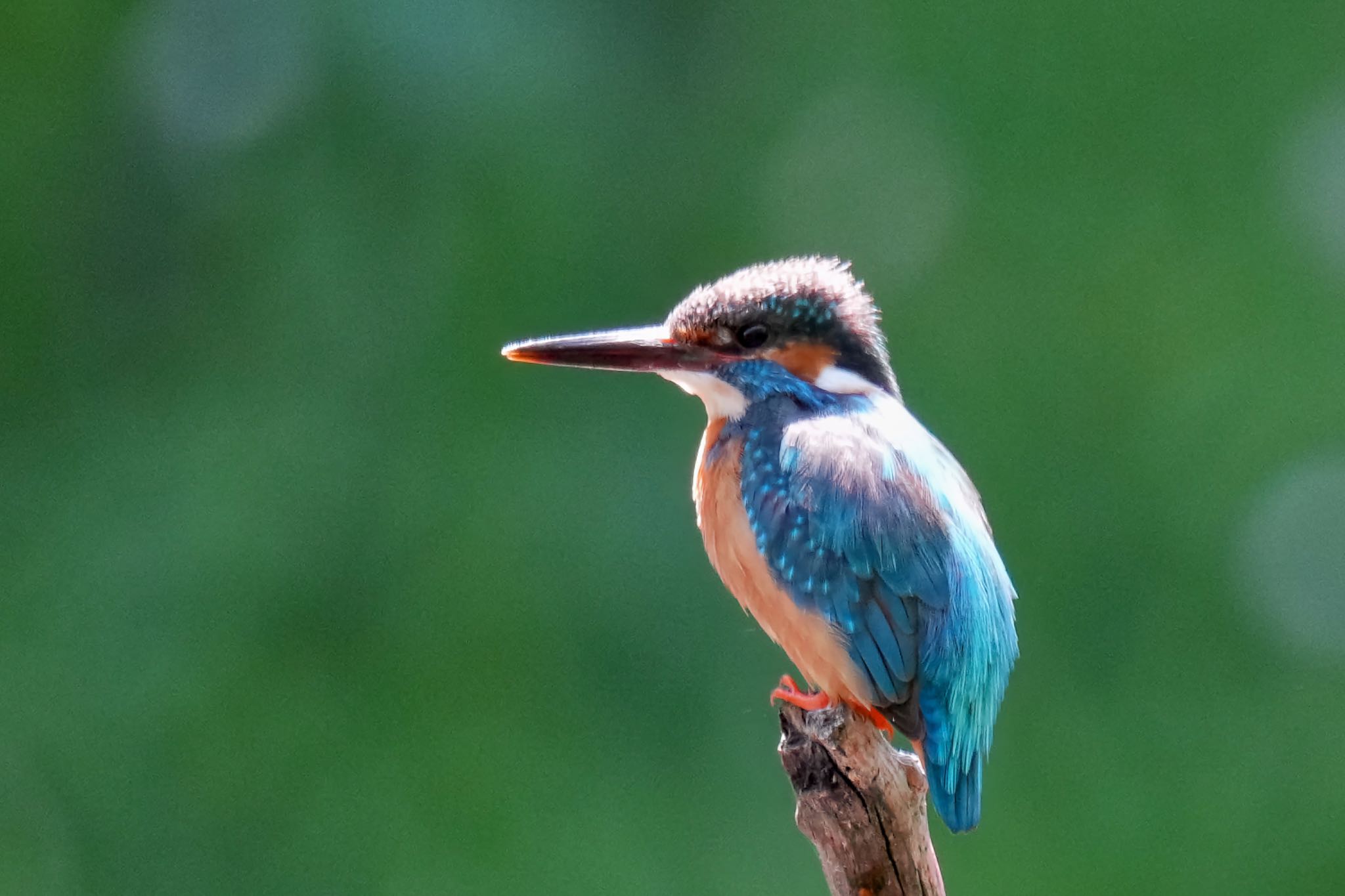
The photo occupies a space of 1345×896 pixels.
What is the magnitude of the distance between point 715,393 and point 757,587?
0.25 m

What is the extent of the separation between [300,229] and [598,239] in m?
0.69

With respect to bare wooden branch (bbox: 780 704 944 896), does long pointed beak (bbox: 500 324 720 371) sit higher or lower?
higher

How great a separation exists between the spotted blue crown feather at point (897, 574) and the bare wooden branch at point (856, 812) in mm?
80

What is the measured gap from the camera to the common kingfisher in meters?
1.52

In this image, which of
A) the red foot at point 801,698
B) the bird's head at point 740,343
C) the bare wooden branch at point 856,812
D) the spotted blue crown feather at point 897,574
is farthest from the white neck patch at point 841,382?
the bare wooden branch at point 856,812

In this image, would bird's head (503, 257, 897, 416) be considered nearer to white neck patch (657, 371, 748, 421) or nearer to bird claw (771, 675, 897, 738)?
white neck patch (657, 371, 748, 421)

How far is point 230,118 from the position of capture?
3.54 metres

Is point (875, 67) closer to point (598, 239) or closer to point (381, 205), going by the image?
point (598, 239)

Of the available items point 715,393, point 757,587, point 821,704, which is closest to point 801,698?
point 821,704

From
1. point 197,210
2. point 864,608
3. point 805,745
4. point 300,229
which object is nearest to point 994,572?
point 864,608

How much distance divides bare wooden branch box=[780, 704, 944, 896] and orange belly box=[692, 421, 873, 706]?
12 cm

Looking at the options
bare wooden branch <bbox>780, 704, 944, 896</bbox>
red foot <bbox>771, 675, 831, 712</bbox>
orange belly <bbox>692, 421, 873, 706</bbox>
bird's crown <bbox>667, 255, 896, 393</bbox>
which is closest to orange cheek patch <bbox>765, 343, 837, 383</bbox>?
bird's crown <bbox>667, 255, 896, 393</bbox>

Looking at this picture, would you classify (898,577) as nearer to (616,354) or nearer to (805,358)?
(805,358)

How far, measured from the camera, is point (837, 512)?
5.07ft
